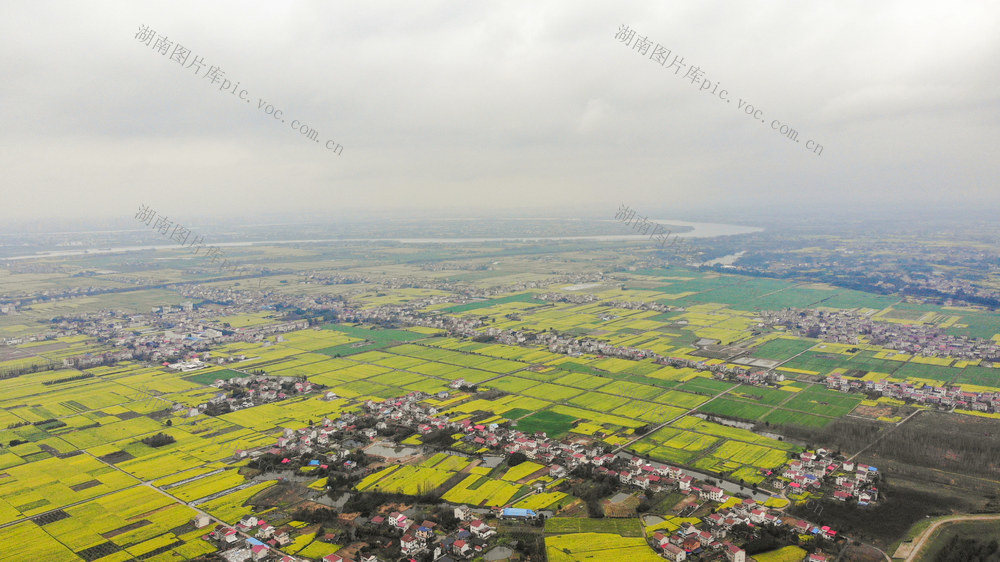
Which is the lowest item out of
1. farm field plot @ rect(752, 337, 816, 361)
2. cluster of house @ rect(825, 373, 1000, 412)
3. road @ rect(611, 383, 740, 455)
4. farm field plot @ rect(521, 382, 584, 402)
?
road @ rect(611, 383, 740, 455)

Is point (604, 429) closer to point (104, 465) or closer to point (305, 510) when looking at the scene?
point (305, 510)

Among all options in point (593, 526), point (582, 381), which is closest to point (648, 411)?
point (582, 381)

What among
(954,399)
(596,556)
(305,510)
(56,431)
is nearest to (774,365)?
(954,399)

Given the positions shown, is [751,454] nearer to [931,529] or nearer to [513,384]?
[931,529]

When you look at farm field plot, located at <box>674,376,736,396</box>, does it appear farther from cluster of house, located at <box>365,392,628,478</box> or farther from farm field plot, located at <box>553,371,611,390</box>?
cluster of house, located at <box>365,392,628,478</box>

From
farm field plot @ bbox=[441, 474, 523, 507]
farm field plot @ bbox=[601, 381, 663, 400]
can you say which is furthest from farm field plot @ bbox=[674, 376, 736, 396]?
farm field plot @ bbox=[441, 474, 523, 507]

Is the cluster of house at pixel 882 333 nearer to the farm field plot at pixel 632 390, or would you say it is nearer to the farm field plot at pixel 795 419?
the farm field plot at pixel 795 419
